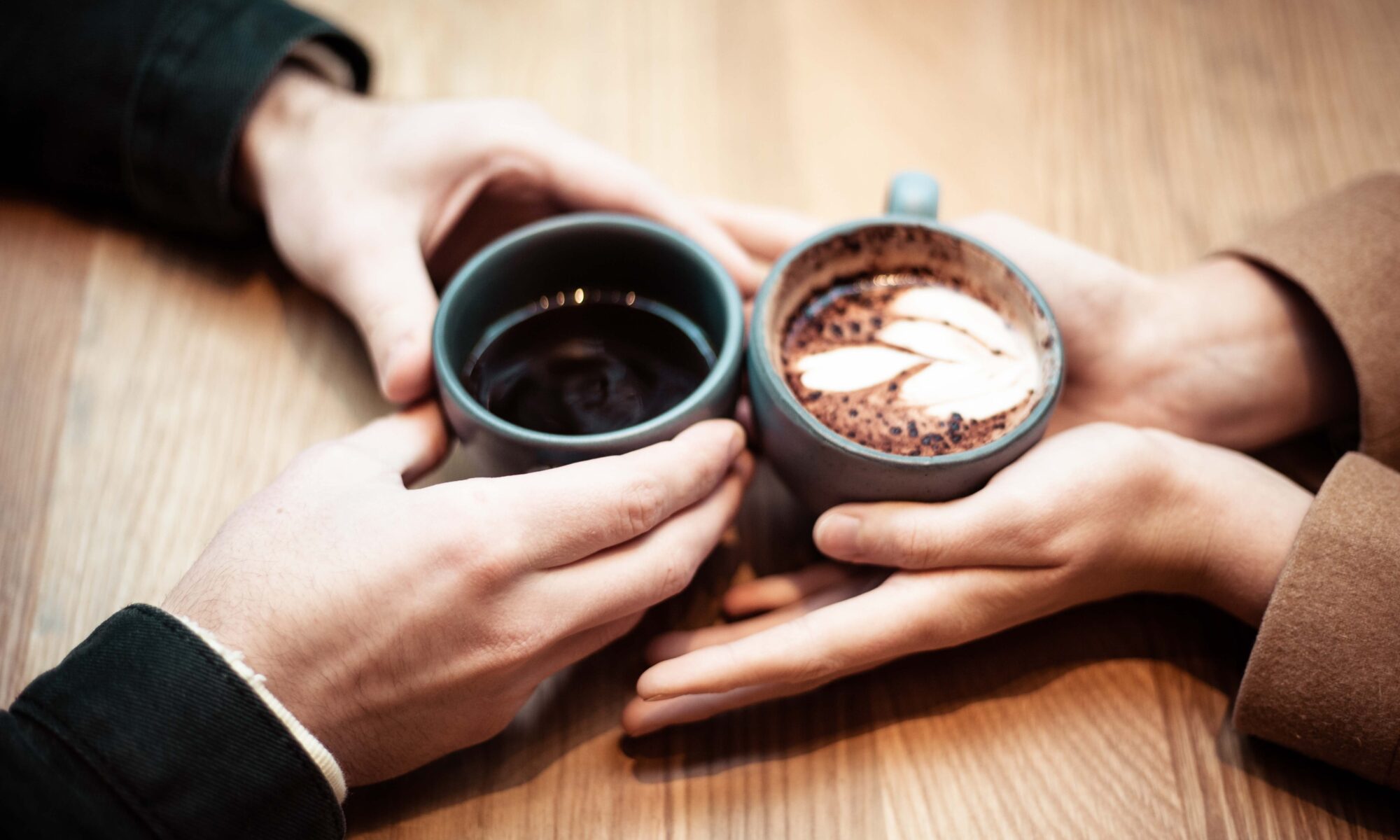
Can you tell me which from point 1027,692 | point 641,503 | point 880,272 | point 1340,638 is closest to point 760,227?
point 880,272

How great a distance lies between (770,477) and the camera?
929 millimetres

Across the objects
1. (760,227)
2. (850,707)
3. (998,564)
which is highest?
(760,227)

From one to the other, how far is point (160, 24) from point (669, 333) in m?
0.62

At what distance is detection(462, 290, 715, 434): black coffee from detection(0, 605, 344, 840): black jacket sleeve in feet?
1.04

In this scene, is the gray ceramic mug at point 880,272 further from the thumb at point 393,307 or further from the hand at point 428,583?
the thumb at point 393,307

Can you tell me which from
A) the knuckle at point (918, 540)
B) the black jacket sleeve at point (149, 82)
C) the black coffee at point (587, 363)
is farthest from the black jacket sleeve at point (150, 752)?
the black jacket sleeve at point (149, 82)

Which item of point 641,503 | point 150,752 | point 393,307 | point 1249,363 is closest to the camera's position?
point 150,752

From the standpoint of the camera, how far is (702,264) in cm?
80

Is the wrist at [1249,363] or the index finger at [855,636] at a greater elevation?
the wrist at [1249,363]

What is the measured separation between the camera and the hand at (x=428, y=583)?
2.13 feet

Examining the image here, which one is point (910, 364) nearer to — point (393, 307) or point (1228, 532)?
point (1228, 532)

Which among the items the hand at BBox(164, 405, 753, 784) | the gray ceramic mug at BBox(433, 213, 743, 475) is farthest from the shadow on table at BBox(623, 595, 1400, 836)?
the gray ceramic mug at BBox(433, 213, 743, 475)

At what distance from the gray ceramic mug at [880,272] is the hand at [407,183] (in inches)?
4.8

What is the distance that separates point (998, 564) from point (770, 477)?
0.83 feet
